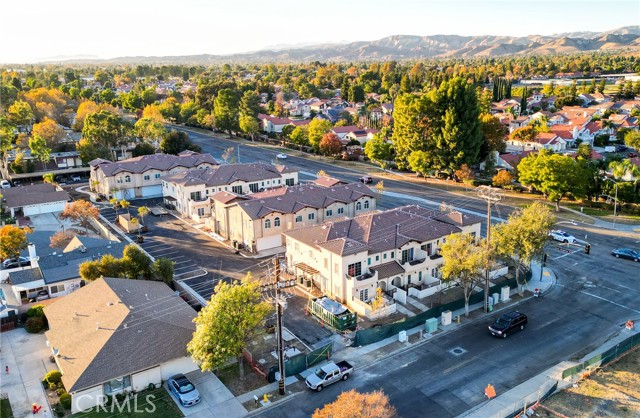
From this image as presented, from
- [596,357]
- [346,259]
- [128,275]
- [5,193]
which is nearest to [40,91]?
[5,193]

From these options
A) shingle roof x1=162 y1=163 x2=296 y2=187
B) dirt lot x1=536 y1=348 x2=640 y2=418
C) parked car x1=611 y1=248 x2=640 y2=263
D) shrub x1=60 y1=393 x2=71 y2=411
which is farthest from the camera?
shingle roof x1=162 y1=163 x2=296 y2=187

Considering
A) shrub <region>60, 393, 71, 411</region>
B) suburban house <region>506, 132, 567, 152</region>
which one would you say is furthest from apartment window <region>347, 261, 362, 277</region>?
suburban house <region>506, 132, 567, 152</region>

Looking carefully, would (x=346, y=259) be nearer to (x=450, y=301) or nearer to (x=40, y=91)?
(x=450, y=301)

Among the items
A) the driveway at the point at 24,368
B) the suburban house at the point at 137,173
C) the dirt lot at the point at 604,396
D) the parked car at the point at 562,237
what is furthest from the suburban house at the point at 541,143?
the driveway at the point at 24,368

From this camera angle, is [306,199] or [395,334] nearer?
[395,334]

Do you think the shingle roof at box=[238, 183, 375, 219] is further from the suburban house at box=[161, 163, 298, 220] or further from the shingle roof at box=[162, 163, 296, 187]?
the shingle roof at box=[162, 163, 296, 187]

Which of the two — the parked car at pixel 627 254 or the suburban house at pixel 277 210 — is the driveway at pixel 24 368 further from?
the parked car at pixel 627 254
